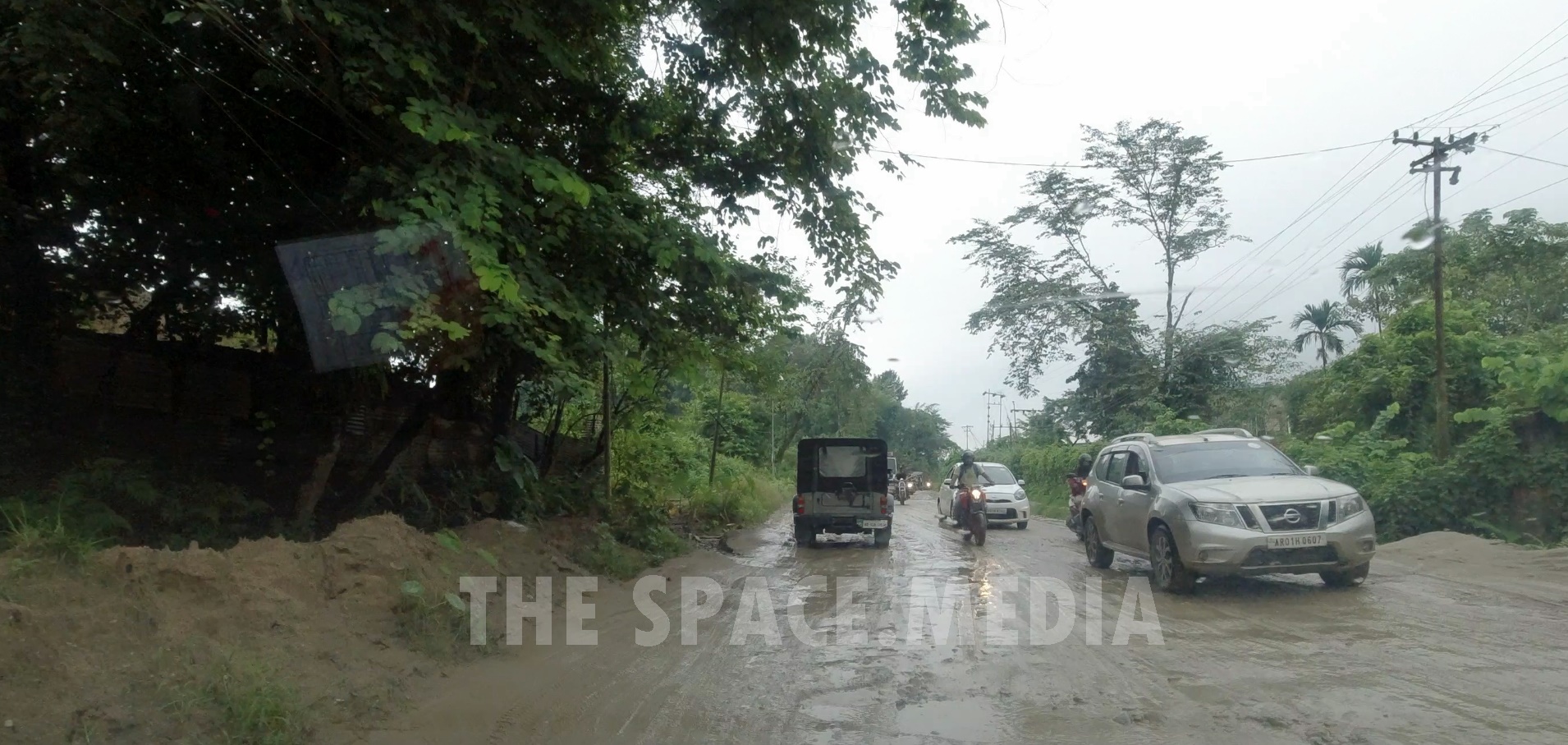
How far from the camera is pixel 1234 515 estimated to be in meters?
9.62

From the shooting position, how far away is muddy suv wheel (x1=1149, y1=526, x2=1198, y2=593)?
1004 centimetres

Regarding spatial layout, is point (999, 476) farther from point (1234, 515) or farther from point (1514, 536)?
point (1234, 515)

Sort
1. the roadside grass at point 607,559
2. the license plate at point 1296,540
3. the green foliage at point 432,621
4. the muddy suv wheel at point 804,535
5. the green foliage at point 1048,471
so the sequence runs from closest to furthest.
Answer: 1. the green foliage at point 432,621
2. the license plate at point 1296,540
3. the roadside grass at point 607,559
4. the muddy suv wheel at point 804,535
5. the green foliage at point 1048,471

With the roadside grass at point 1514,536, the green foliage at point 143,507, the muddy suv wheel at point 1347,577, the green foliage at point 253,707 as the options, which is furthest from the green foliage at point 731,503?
the green foliage at point 253,707

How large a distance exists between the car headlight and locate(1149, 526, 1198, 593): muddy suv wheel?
1.47ft

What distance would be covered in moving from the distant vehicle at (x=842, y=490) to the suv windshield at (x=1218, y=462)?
24.7ft

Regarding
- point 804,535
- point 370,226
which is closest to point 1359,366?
point 804,535

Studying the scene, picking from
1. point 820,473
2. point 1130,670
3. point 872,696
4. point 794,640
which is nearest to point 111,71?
point 794,640

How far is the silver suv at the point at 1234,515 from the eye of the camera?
31.0 ft

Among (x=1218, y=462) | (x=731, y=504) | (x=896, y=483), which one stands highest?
(x=1218, y=462)

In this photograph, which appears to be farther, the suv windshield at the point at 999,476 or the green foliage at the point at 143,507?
the suv windshield at the point at 999,476

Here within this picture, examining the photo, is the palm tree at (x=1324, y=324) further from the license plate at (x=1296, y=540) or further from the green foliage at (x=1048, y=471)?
the license plate at (x=1296, y=540)

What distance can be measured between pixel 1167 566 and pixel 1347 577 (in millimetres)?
1773

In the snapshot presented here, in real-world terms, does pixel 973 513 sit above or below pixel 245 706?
above
